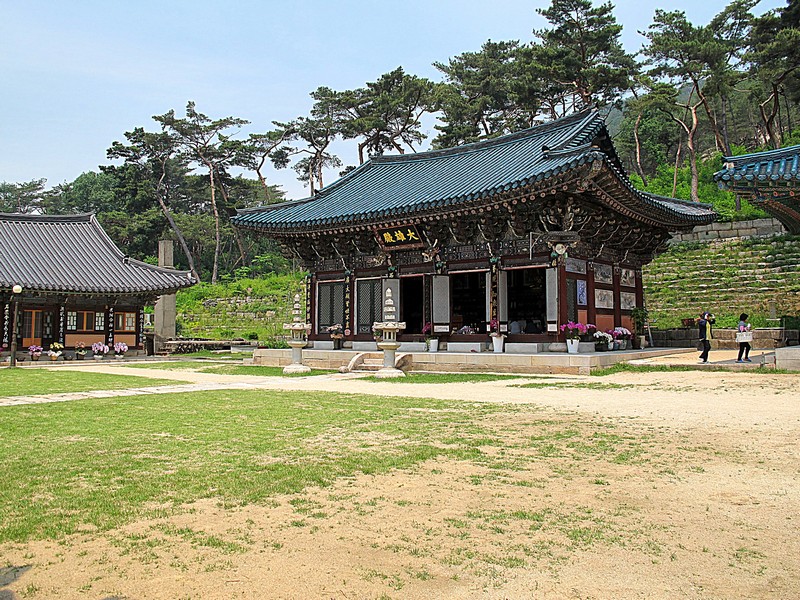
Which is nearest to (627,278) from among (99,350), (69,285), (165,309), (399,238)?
(399,238)

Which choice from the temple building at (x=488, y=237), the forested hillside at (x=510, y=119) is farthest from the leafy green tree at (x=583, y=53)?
the temple building at (x=488, y=237)

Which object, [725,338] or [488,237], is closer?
[488,237]

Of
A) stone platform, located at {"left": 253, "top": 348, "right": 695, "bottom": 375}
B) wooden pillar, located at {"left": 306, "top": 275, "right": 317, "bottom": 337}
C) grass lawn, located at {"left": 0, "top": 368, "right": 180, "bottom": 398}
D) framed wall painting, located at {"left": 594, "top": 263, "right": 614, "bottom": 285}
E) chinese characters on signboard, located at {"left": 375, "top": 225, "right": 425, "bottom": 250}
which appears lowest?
grass lawn, located at {"left": 0, "top": 368, "right": 180, "bottom": 398}

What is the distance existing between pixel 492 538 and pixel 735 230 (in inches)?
1431

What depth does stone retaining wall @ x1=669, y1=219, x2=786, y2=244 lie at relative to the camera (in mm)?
34250

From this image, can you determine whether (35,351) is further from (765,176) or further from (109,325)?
(765,176)

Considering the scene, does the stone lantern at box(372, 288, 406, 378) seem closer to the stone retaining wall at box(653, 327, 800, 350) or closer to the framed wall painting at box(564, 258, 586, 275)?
the framed wall painting at box(564, 258, 586, 275)

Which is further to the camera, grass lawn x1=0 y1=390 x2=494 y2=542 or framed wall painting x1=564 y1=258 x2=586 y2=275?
framed wall painting x1=564 y1=258 x2=586 y2=275

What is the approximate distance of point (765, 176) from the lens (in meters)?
13.6

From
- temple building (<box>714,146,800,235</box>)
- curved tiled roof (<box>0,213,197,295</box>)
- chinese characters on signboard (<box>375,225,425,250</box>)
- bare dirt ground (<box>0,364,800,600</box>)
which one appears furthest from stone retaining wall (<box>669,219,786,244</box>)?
bare dirt ground (<box>0,364,800,600</box>)

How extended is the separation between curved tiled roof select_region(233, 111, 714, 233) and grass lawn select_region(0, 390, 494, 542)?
9.75 metres

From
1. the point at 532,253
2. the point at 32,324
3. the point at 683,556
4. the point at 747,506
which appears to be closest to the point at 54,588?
the point at 683,556

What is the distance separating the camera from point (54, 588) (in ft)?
11.3

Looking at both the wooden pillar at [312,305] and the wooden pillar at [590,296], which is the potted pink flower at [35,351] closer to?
the wooden pillar at [312,305]
